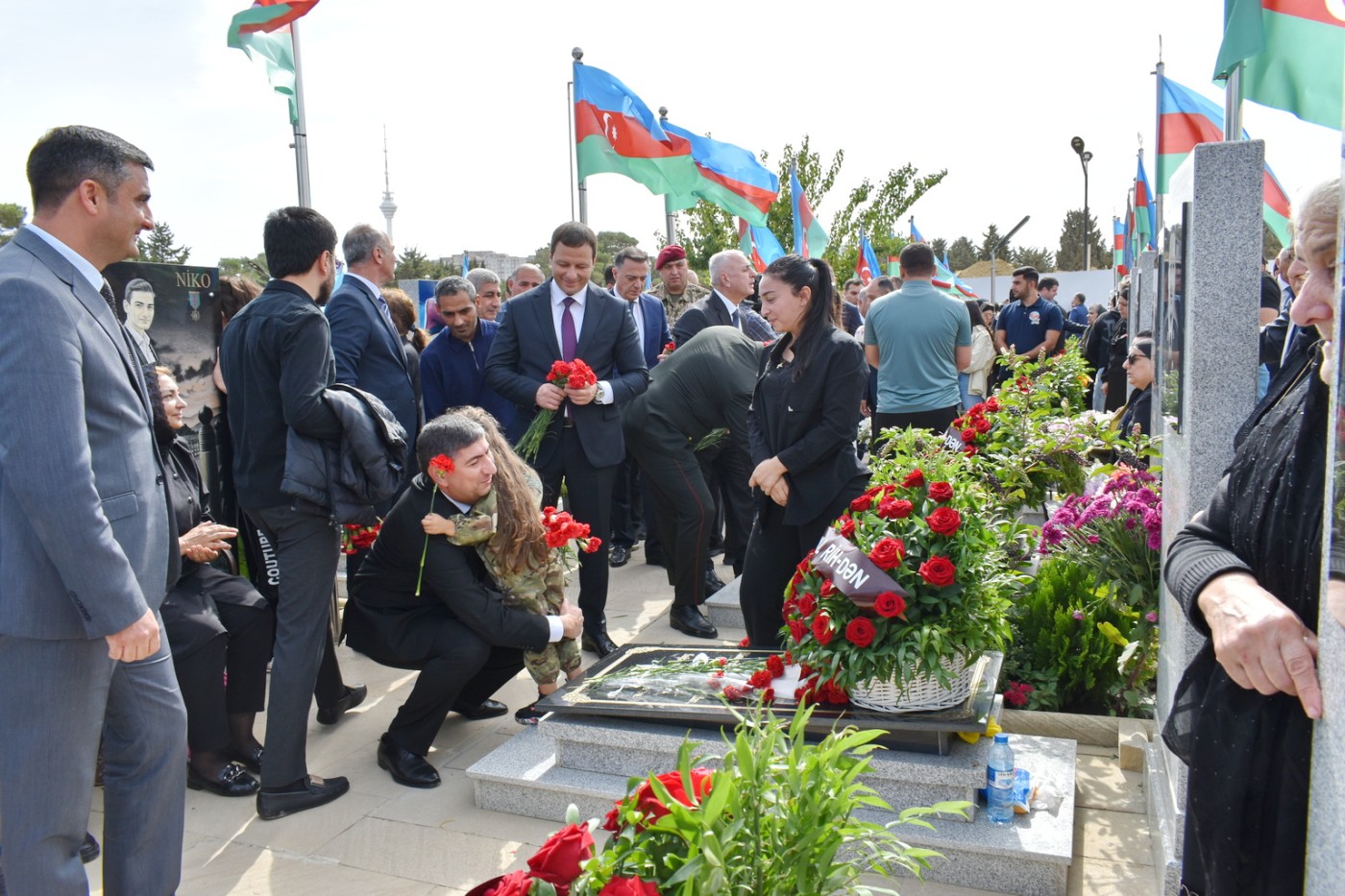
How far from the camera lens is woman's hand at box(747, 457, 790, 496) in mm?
4285

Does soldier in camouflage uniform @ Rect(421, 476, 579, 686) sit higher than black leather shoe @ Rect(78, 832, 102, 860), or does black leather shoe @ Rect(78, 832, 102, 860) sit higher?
soldier in camouflage uniform @ Rect(421, 476, 579, 686)

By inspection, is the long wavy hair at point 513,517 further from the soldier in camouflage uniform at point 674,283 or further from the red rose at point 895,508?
the soldier in camouflage uniform at point 674,283

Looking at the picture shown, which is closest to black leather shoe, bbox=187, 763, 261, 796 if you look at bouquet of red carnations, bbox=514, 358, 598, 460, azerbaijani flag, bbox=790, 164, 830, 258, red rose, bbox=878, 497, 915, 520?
bouquet of red carnations, bbox=514, 358, 598, 460

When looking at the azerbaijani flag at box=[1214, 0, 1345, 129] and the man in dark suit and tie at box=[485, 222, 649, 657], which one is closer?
the azerbaijani flag at box=[1214, 0, 1345, 129]

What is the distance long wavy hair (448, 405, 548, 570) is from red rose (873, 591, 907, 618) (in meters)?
1.60

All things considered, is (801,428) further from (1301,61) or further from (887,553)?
(1301,61)

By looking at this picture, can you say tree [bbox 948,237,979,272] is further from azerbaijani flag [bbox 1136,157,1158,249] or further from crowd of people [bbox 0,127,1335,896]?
crowd of people [bbox 0,127,1335,896]

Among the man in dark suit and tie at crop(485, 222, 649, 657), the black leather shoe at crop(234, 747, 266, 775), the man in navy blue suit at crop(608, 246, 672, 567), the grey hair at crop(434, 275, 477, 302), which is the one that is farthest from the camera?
the man in navy blue suit at crop(608, 246, 672, 567)

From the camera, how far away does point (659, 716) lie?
362 cm

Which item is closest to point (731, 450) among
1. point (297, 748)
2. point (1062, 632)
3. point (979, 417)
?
point (979, 417)

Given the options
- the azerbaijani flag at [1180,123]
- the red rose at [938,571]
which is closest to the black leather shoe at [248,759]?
the red rose at [938,571]

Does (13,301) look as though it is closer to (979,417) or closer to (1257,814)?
(1257,814)

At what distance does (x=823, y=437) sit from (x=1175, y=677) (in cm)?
174

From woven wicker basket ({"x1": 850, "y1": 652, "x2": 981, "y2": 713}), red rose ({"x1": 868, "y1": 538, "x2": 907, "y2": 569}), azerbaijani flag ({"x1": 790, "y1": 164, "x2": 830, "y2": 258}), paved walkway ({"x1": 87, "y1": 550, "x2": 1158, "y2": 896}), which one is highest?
azerbaijani flag ({"x1": 790, "y1": 164, "x2": 830, "y2": 258})
